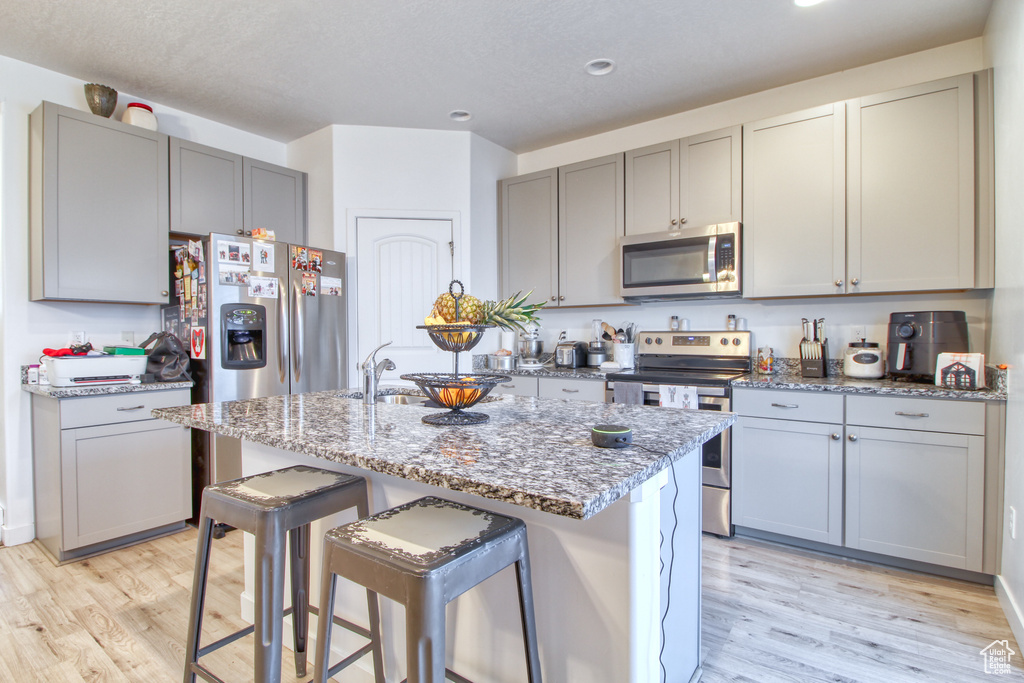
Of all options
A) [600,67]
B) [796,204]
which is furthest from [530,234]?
[796,204]

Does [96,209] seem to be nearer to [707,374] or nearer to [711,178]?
[711,178]

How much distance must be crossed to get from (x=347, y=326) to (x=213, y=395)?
962 millimetres

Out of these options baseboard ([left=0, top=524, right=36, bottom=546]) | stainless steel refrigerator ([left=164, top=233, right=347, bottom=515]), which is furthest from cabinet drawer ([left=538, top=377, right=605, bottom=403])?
baseboard ([left=0, top=524, right=36, bottom=546])

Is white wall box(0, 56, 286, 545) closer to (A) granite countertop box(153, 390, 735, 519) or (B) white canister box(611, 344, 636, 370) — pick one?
(A) granite countertop box(153, 390, 735, 519)

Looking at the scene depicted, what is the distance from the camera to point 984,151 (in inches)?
89.7

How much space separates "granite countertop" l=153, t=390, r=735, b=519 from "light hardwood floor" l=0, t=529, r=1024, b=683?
2.84 ft

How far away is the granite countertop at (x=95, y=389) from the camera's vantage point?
243cm

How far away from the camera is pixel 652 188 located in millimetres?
3223

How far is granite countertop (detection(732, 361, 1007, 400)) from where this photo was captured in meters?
2.10

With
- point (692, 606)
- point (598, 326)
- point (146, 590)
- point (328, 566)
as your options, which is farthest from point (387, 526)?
point (598, 326)

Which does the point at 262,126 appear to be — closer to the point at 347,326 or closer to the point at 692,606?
the point at 347,326

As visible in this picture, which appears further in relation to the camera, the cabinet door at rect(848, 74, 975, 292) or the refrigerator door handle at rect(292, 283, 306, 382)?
the refrigerator door handle at rect(292, 283, 306, 382)

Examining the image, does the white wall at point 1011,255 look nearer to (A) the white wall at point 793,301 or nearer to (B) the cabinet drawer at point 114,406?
(A) the white wall at point 793,301

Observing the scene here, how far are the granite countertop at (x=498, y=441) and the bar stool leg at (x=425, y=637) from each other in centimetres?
19
